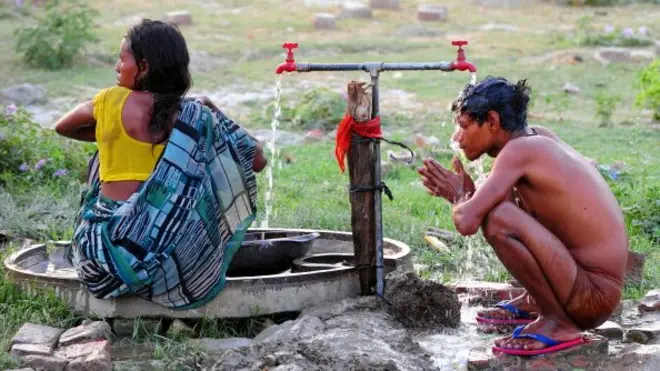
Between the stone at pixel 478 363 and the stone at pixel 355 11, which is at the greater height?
the stone at pixel 355 11

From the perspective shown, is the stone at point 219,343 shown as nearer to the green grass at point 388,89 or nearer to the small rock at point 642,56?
the green grass at point 388,89

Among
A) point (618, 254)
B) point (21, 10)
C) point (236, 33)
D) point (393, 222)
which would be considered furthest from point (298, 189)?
point (21, 10)

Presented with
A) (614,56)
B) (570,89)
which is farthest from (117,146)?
(614,56)

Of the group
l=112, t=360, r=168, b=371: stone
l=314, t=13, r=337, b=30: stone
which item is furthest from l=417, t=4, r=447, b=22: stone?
l=112, t=360, r=168, b=371: stone

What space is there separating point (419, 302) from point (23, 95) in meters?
7.56

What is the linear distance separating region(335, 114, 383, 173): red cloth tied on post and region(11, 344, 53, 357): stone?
1.46 m

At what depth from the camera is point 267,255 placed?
5.62 metres

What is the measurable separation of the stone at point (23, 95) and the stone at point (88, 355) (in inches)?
286

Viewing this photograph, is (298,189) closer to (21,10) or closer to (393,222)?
(393,222)

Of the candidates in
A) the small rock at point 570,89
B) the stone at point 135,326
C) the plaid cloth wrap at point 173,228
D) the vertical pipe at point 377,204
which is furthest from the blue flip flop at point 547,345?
the small rock at point 570,89

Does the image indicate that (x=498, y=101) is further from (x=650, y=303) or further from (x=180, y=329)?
(x=180, y=329)

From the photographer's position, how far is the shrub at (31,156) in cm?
787

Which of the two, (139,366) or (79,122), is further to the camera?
(79,122)

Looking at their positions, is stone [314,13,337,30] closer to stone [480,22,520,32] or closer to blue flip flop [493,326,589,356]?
stone [480,22,520,32]
